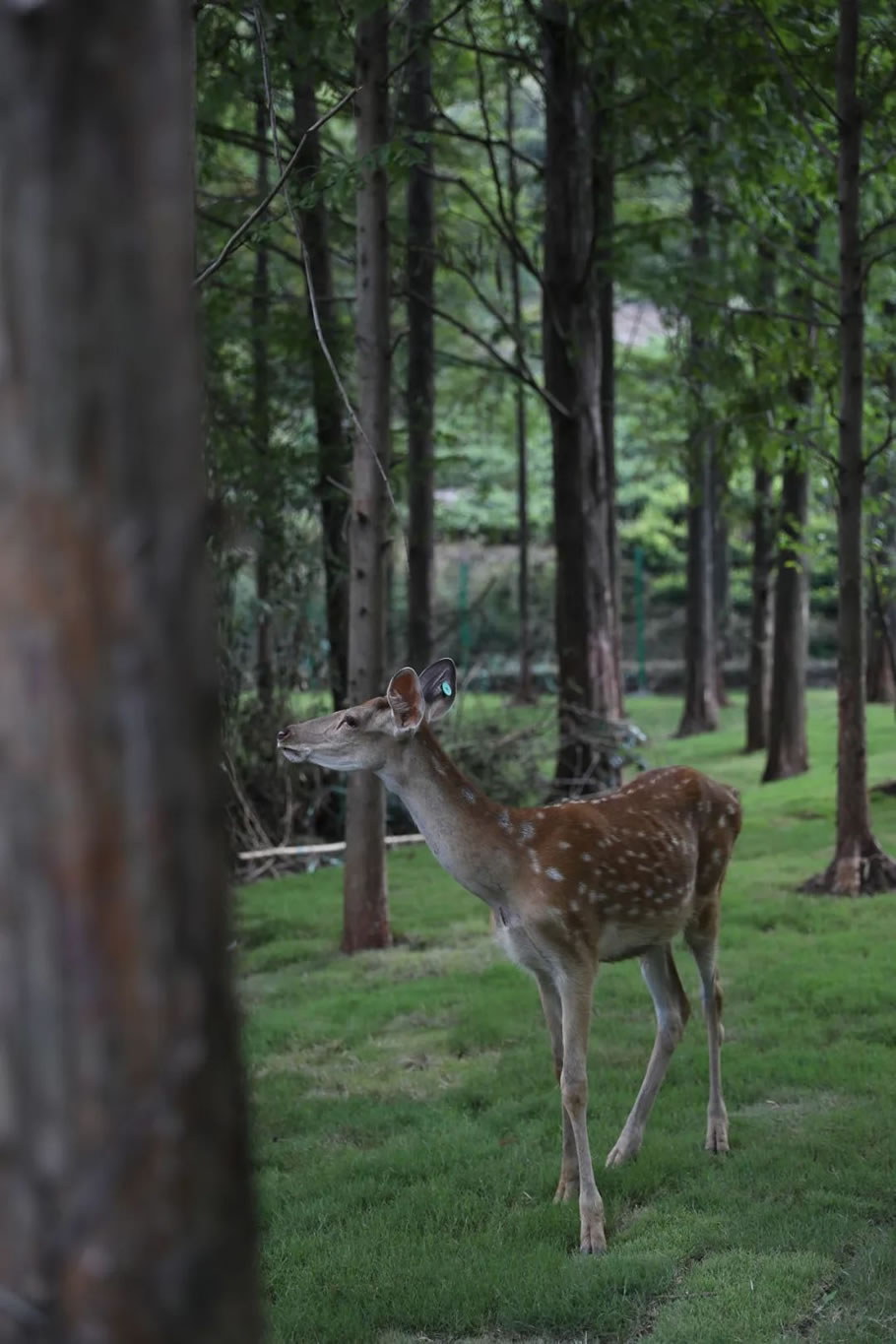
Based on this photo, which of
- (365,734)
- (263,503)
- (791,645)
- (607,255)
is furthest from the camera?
(791,645)

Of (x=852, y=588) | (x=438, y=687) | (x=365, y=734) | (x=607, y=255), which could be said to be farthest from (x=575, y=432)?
(x=365, y=734)

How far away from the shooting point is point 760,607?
18.3 metres

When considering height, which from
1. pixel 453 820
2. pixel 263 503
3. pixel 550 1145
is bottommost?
pixel 550 1145

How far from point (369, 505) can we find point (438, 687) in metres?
3.61

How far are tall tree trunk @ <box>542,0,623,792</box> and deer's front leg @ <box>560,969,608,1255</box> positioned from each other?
25.0ft

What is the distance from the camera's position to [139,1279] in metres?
1.39

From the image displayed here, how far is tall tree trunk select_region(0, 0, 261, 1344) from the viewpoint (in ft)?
4.59

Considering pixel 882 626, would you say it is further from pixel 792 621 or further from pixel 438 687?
pixel 438 687

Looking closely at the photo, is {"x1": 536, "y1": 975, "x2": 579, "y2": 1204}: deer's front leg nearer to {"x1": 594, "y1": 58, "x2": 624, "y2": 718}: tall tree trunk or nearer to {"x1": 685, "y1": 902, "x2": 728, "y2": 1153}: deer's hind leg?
{"x1": 685, "y1": 902, "x2": 728, "y2": 1153}: deer's hind leg

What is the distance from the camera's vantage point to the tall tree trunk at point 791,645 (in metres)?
13.9

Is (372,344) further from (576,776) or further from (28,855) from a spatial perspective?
(28,855)

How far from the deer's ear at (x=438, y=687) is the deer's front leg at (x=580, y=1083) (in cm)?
104

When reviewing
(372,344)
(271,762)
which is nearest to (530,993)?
(372,344)

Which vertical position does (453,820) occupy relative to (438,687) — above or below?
below
